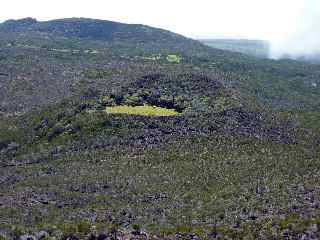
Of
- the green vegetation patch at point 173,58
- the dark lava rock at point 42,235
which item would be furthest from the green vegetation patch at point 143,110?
the green vegetation patch at point 173,58

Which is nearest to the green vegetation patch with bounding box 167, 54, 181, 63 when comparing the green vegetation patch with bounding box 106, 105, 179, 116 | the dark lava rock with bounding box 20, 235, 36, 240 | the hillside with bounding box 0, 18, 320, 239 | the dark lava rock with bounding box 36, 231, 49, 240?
the hillside with bounding box 0, 18, 320, 239

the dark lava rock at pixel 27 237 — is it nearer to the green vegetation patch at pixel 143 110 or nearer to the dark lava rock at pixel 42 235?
the dark lava rock at pixel 42 235

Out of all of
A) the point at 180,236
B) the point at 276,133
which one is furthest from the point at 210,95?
the point at 180,236

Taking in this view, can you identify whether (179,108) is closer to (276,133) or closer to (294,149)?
(276,133)

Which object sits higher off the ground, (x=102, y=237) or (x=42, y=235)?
(x=102, y=237)

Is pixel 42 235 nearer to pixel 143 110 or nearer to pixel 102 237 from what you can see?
pixel 102 237

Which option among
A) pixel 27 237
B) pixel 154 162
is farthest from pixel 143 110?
pixel 27 237

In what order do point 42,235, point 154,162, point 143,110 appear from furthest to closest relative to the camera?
point 143,110, point 154,162, point 42,235

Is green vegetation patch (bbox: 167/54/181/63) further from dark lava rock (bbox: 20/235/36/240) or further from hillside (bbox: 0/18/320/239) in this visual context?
dark lava rock (bbox: 20/235/36/240)
